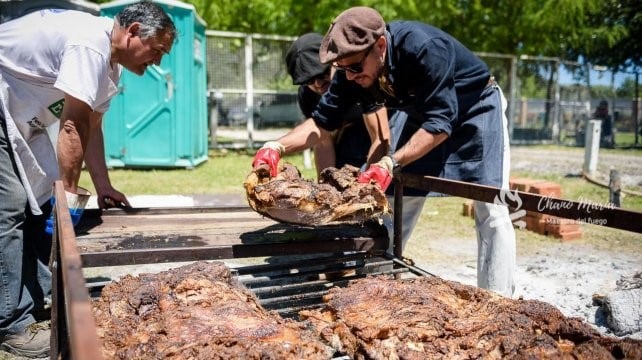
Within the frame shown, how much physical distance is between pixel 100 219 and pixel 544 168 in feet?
34.8

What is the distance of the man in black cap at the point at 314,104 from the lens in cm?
371

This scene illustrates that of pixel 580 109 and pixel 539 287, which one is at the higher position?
pixel 580 109

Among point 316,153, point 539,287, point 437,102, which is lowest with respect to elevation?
point 539,287

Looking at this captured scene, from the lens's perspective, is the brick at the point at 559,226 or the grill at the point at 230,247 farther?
the brick at the point at 559,226

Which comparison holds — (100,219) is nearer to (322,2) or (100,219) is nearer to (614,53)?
(322,2)

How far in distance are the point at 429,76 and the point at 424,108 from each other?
0.55 ft

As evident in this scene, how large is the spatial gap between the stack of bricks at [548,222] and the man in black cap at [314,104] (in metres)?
2.84

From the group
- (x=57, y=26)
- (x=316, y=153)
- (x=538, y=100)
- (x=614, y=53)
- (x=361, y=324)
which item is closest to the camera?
(x=361, y=324)

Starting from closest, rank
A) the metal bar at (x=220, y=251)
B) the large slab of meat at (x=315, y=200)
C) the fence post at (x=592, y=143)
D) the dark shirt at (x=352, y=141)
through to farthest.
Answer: the metal bar at (x=220, y=251)
the large slab of meat at (x=315, y=200)
the dark shirt at (x=352, y=141)
the fence post at (x=592, y=143)

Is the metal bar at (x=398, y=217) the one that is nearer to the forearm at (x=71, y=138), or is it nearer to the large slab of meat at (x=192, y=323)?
the large slab of meat at (x=192, y=323)

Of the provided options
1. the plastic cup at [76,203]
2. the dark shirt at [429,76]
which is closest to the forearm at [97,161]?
the plastic cup at [76,203]

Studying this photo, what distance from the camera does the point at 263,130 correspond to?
13.2 metres

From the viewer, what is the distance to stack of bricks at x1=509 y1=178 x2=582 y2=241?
5.86 meters

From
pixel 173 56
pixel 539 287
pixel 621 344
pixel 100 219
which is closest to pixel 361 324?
pixel 621 344
